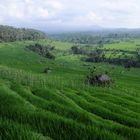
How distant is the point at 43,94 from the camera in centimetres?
7369

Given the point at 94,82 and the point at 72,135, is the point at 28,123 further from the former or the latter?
the point at 94,82

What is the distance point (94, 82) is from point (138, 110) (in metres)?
91.2

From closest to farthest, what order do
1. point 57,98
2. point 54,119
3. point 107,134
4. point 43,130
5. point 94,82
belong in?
point 107,134
point 43,130
point 54,119
point 57,98
point 94,82

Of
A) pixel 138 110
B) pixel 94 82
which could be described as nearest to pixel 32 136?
pixel 138 110

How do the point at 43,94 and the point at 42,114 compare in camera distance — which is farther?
the point at 43,94

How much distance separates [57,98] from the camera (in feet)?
240

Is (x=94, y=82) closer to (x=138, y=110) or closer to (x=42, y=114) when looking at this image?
(x=138, y=110)

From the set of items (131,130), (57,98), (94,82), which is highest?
(131,130)

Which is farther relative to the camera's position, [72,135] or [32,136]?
[72,135]

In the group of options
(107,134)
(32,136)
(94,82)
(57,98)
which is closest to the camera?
(32,136)

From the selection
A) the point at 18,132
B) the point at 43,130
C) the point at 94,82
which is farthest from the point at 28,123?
the point at 94,82

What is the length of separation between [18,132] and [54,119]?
1256 millimetres

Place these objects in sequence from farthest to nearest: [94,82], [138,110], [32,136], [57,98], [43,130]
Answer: [94,82] → [138,110] → [57,98] → [43,130] → [32,136]

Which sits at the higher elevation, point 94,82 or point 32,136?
point 32,136
